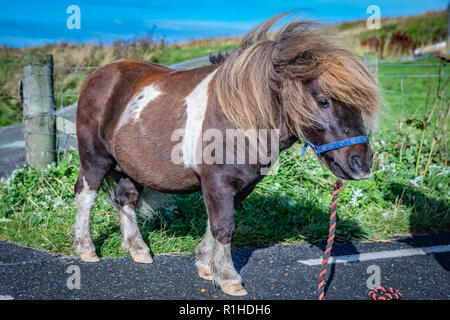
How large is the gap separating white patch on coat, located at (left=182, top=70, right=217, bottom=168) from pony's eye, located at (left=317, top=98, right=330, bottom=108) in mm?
886

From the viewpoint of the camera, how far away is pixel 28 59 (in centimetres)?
595

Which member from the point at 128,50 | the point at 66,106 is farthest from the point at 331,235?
the point at 128,50

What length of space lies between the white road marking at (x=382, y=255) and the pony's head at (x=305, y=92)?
1426mm

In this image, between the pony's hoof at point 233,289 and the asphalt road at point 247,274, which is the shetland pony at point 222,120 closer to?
the pony's hoof at point 233,289

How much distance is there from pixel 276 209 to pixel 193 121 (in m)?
2.29

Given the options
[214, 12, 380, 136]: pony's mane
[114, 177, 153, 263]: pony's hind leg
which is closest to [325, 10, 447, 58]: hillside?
[114, 177, 153, 263]: pony's hind leg

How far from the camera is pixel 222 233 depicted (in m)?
3.20

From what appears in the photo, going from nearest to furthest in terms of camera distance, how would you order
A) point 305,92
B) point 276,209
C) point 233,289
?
1. point 305,92
2. point 233,289
3. point 276,209

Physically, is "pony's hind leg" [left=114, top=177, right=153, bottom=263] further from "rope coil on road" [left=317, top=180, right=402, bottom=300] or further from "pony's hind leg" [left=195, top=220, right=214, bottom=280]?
"rope coil on road" [left=317, top=180, right=402, bottom=300]

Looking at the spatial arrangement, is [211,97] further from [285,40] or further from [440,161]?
[440,161]

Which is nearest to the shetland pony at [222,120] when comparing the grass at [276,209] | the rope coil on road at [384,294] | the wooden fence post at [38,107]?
the grass at [276,209]

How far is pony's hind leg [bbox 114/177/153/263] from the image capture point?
4.09 metres

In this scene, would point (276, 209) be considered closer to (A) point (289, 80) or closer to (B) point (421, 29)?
(A) point (289, 80)
